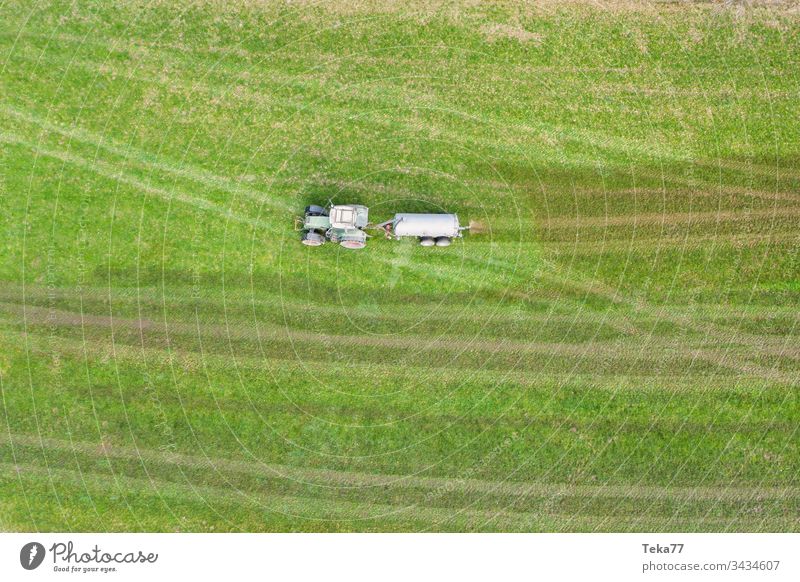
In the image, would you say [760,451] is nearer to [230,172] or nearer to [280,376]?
[280,376]

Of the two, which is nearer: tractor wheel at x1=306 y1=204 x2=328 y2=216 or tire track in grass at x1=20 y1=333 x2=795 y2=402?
tractor wheel at x1=306 y1=204 x2=328 y2=216

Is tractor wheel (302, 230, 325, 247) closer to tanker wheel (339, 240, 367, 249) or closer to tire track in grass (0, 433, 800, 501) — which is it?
tanker wheel (339, 240, 367, 249)

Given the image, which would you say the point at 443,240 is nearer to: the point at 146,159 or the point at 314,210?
the point at 314,210

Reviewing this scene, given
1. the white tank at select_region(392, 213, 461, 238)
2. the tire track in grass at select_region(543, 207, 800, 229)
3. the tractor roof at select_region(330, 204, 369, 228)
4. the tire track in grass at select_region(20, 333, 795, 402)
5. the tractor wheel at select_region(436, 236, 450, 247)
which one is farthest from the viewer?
the tire track in grass at select_region(543, 207, 800, 229)

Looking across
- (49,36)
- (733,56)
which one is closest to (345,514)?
(49,36)

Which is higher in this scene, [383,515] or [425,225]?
[425,225]

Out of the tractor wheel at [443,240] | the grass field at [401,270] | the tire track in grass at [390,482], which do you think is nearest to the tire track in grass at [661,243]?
the grass field at [401,270]

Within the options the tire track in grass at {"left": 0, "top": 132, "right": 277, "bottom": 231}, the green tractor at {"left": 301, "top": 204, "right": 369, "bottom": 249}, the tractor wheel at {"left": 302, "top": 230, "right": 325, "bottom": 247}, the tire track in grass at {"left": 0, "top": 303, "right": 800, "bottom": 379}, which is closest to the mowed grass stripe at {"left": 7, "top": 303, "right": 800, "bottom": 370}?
the tire track in grass at {"left": 0, "top": 303, "right": 800, "bottom": 379}

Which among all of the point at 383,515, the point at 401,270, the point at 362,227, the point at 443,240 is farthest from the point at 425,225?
the point at 383,515
